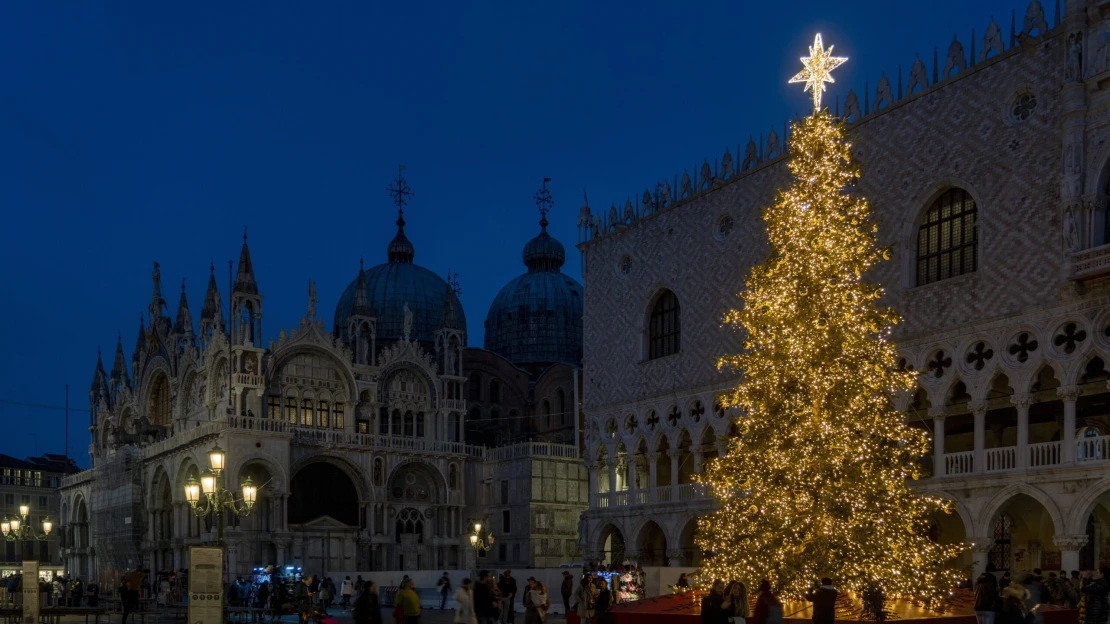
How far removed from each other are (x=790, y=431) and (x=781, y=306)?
1845mm

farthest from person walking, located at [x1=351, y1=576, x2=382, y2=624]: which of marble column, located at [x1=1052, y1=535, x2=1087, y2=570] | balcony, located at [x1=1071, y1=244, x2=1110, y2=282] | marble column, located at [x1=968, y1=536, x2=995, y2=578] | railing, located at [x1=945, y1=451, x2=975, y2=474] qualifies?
railing, located at [x1=945, y1=451, x2=975, y2=474]

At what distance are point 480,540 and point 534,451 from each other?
396 cm

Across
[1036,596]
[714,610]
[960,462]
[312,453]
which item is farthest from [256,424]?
[714,610]

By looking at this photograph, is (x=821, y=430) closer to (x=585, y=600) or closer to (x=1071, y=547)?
(x=585, y=600)

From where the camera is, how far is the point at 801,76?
19.5 m

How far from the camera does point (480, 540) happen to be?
44594 mm

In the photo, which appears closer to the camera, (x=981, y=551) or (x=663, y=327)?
(x=981, y=551)

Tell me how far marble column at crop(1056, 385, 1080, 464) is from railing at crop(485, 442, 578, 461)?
24.9 meters

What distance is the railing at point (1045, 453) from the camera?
78.6 feet

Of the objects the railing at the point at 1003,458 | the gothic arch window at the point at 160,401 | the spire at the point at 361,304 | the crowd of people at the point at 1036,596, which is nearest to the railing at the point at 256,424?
the spire at the point at 361,304

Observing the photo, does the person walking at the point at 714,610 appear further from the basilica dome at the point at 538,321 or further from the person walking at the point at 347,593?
the basilica dome at the point at 538,321

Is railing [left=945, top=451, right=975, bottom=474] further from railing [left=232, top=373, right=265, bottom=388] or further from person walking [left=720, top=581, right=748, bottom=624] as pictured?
railing [left=232, top=373, right=265, bottom=388]

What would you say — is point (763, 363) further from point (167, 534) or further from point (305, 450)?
point (167, 534)

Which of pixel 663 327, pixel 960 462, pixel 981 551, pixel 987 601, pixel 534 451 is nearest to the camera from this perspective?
pixel 987 601
